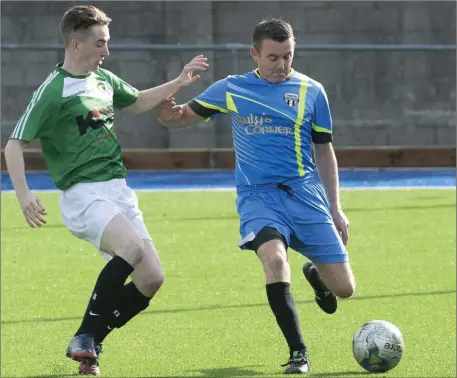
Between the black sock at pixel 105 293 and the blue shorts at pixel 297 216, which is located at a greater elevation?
the blue shorts at pixel 297 216

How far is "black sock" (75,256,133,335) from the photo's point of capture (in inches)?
228

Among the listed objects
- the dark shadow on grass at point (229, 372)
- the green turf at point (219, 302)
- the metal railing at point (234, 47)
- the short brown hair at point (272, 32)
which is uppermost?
the short brown hair at point (272, 32)

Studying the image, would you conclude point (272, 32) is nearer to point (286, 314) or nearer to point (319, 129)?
point (319, 129)

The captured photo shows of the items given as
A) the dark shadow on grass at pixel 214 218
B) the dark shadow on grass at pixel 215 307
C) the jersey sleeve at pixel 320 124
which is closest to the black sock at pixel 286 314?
the jersey sleeve at pixel 320 124

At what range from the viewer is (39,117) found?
583 centimetres

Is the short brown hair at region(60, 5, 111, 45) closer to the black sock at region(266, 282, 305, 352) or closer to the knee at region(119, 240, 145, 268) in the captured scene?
the knee at region(119, 240, 145, 268)

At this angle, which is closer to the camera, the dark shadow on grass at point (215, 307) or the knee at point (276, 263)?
the knee at point (276, 263)

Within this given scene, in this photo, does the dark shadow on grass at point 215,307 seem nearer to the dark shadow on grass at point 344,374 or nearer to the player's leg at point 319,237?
the player's leg at point 319,237

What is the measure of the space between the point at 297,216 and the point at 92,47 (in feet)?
4.35

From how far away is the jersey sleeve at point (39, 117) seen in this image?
579cm

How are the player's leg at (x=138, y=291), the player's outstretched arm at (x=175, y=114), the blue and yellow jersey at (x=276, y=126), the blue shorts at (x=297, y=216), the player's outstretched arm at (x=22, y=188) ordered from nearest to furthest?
the player's outstretched arm at (x=22, y=188) → the player's leg at (x=138, y=291) → the blue shorts at (x=297, y=216) → the blue and yellow jersey at (x=276, y=126) → the player's outstretched arm at (x=175, y=114)

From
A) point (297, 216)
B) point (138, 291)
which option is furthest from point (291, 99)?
point (138, 291)

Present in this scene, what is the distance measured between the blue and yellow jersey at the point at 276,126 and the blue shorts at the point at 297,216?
69 mm

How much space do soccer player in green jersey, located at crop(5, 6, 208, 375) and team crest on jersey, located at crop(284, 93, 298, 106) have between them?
0.90m
